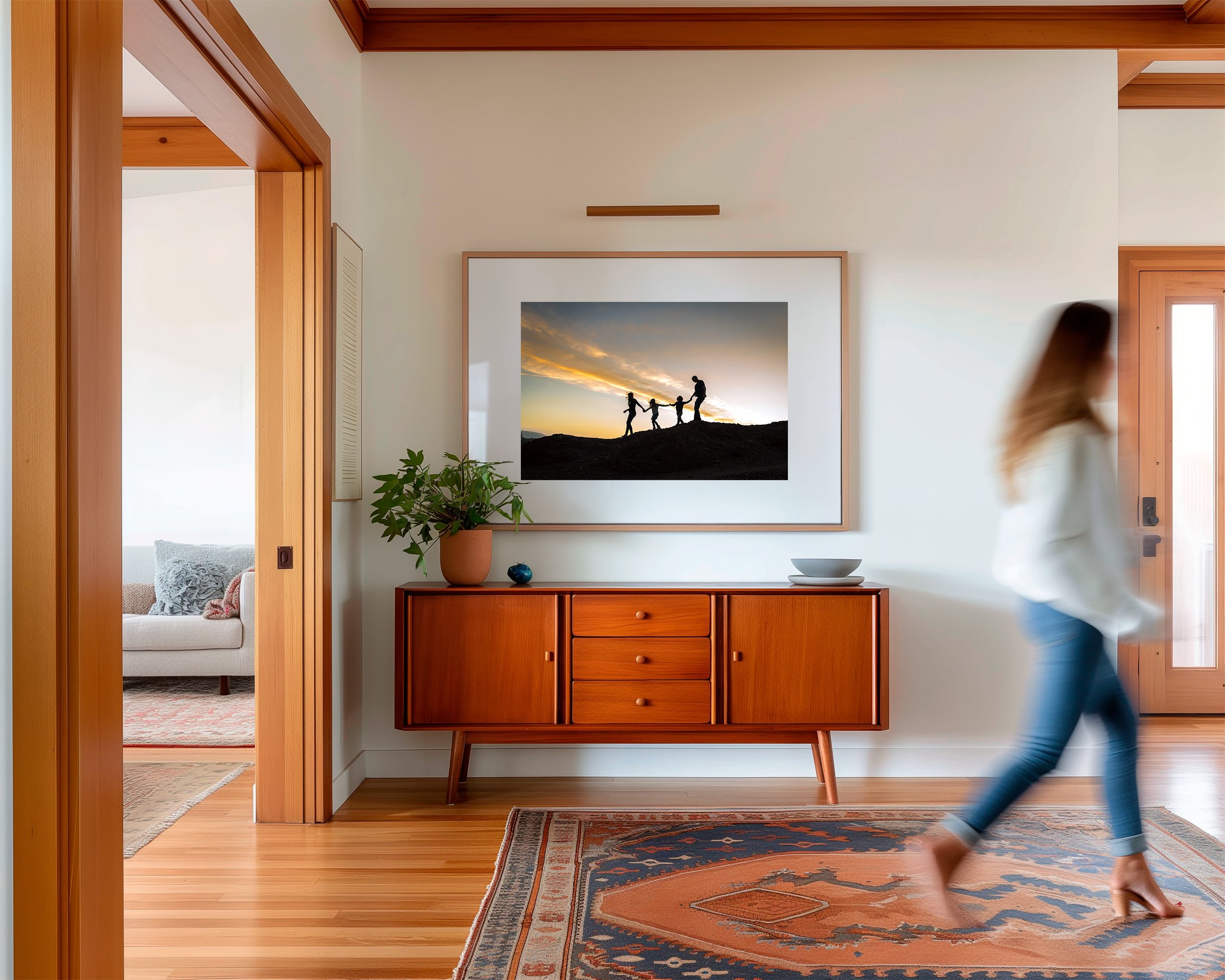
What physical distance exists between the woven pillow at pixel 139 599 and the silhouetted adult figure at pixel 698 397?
3.48 m

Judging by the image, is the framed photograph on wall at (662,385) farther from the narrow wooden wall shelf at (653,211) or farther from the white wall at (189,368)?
the white wall at (189,368)

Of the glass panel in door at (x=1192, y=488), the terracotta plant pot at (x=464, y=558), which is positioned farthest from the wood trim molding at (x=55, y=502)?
the glass panel in door at (x=1192, y=488)

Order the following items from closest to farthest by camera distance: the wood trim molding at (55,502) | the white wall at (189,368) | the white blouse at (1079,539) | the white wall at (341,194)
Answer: the wood trim molding at (55,502)
the white blouse at (1079,539)
the white wall at (341,194)
the white wall at (189,368)

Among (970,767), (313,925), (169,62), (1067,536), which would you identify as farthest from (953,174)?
(313,925)

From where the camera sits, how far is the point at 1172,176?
427 cm

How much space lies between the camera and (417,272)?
3.49m

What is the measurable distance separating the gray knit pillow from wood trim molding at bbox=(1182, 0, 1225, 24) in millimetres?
5192

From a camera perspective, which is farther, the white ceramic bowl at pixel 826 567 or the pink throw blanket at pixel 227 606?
the pink throw blanket at pixel 227 606

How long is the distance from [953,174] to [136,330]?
4.71m

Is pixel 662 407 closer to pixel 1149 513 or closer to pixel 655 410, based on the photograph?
pixel 655 410

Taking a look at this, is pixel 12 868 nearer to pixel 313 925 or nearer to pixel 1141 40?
pixel 313 925

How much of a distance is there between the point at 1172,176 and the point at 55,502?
476cm

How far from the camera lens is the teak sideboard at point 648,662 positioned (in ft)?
10.1

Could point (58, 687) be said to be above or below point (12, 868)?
above
